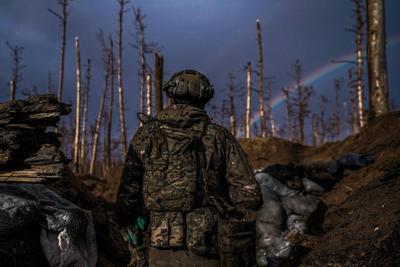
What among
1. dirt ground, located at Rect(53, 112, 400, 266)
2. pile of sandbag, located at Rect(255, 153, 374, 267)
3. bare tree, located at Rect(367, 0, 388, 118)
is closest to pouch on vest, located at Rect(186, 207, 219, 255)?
dirt ground, located at Rect(53, 112, 400, 266)

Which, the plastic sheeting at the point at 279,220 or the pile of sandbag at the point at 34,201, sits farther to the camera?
the plastic sheeting at the point at 279,220

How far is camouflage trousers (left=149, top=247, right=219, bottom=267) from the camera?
2484 mm

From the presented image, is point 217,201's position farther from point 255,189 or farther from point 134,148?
point 134,148

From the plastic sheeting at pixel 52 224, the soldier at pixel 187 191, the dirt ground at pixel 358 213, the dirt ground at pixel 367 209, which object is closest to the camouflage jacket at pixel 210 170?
the soldier at pixel 187 191

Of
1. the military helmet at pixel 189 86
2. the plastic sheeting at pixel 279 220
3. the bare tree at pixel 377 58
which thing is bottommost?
the plastic sheeting at pixel 279 220

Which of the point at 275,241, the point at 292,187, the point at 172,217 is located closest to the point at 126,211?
the point at 172,217

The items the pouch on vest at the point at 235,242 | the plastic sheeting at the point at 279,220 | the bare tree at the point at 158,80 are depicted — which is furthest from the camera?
the bare tree at the point at 158,80

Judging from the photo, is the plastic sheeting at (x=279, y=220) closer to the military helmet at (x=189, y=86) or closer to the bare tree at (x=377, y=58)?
the military helmet at (x=189, y=86)

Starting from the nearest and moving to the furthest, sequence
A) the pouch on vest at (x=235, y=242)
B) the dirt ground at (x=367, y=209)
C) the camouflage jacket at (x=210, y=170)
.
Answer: the pouch on vest at (x=235, y=242) → the camouflage jacket at (x=210, y=170) → the dirt ground at (x=367, y=209)

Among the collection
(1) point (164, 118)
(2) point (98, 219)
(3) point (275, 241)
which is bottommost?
(3) point (275, 241)

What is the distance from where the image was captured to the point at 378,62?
33.0ft

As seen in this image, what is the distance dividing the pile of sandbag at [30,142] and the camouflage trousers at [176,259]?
0.99 metres

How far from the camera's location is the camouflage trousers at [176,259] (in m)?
2.48

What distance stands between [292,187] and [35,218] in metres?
5.95
